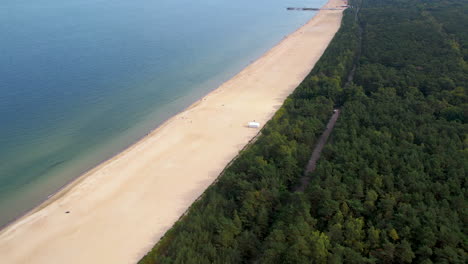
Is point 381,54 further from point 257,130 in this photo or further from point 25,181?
point 25,181

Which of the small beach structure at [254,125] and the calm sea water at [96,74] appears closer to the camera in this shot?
the calm sea water at [96,74]

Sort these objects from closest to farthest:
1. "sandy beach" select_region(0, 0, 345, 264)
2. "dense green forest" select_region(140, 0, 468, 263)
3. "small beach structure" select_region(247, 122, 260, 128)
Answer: "dense green forest" select_region(140, 0, 468, 263) → "sandy beach" select_region(0, 0, 345, 264) → "small beach structure" select_region(247, 122, 260, 128)

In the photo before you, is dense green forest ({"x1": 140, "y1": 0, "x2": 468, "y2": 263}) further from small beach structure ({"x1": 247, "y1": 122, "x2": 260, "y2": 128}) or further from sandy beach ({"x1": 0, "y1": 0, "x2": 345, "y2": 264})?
sandy beach ({"x1": 0, "y1": 0, "x2": 345, "y2": 264})

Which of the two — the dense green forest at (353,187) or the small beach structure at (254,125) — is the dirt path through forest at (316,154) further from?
the small beach structure at (254,125)

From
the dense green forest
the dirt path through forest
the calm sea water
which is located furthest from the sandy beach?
the dirt path through forest

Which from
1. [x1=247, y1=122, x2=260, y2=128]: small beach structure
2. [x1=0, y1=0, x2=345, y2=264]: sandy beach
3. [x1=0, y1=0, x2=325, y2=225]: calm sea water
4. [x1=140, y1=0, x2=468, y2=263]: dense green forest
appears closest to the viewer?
[x1=140, y1=0, x2=468, y2=263]: dense green forest

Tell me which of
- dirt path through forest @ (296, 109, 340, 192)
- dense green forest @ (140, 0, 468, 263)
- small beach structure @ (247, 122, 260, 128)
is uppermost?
dense green forest @ (140, 0, 468, 263)

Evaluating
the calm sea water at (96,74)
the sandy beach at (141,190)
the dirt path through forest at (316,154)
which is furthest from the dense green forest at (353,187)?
the calm sea water at (96,74)

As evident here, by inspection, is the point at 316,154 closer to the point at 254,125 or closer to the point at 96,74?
the point at 254,125
